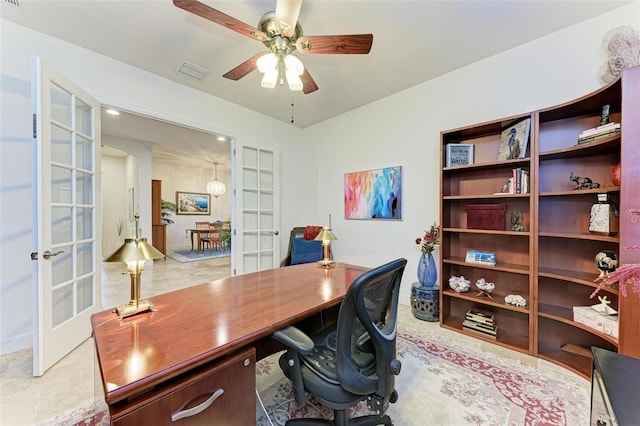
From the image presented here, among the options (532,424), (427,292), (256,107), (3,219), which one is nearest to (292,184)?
(256,107)

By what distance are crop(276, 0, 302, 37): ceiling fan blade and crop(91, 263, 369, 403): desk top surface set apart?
167 cm

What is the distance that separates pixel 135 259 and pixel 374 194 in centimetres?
294

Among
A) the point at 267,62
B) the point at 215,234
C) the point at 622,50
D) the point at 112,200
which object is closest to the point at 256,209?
the point at 267,62

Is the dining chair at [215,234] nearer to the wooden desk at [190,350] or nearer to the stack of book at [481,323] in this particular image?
the wooden desk at [190,350]

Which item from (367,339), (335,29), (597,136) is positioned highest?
(335,29)

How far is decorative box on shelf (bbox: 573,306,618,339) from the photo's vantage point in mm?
1704

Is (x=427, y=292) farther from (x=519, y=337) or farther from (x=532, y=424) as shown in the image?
(x=532, y=424)

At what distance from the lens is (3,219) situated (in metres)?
2.11

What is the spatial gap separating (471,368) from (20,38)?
4.59m

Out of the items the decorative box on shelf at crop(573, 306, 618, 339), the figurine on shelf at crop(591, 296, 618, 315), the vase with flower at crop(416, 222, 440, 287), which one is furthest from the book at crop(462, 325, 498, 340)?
the figurine on shelf at crop(591, 296, 618, 315)

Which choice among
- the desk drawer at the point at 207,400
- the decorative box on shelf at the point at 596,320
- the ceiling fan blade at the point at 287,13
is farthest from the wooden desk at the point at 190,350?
the decorative box on shelf at the point at 596,320

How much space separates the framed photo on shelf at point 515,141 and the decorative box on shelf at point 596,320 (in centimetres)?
127

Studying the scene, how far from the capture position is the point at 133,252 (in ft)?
3.76

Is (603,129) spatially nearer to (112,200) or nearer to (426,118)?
(426,118)
